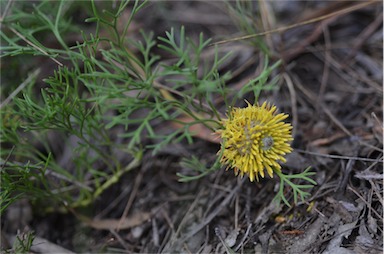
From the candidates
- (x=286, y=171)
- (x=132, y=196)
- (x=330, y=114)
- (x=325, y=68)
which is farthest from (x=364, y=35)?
(x=132, y=196)

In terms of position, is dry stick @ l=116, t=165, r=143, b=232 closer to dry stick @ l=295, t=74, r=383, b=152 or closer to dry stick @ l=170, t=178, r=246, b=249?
dry stick @ l=170, t=178, r=246, b=249

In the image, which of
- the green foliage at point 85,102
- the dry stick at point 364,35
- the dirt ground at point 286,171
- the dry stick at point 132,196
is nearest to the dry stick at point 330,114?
the dirt ground at point 286,171

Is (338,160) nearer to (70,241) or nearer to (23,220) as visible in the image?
(70,241)

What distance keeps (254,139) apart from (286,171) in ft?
1.77

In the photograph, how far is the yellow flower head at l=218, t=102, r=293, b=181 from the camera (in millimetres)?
1581

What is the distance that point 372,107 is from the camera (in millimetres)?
2279

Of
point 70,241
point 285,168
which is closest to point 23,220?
point 70,241

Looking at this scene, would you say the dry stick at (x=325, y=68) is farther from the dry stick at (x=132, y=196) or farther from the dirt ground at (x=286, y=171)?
the dry stick at (x=132, y=196)

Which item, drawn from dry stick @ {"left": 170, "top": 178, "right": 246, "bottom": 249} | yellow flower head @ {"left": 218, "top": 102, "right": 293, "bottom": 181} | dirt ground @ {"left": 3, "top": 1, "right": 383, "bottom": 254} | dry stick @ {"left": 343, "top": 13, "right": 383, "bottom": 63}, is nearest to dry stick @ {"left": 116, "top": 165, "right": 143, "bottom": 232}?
dirt ground @ {"left": 3, "top": 1, "right": 383, "bottom": 254}

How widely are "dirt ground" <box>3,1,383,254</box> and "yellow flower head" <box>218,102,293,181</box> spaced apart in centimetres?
39

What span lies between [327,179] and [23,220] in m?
1.57

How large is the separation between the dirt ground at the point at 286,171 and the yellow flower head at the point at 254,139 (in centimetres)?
39

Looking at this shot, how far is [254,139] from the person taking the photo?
158cm

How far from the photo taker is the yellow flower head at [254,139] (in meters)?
1.58
